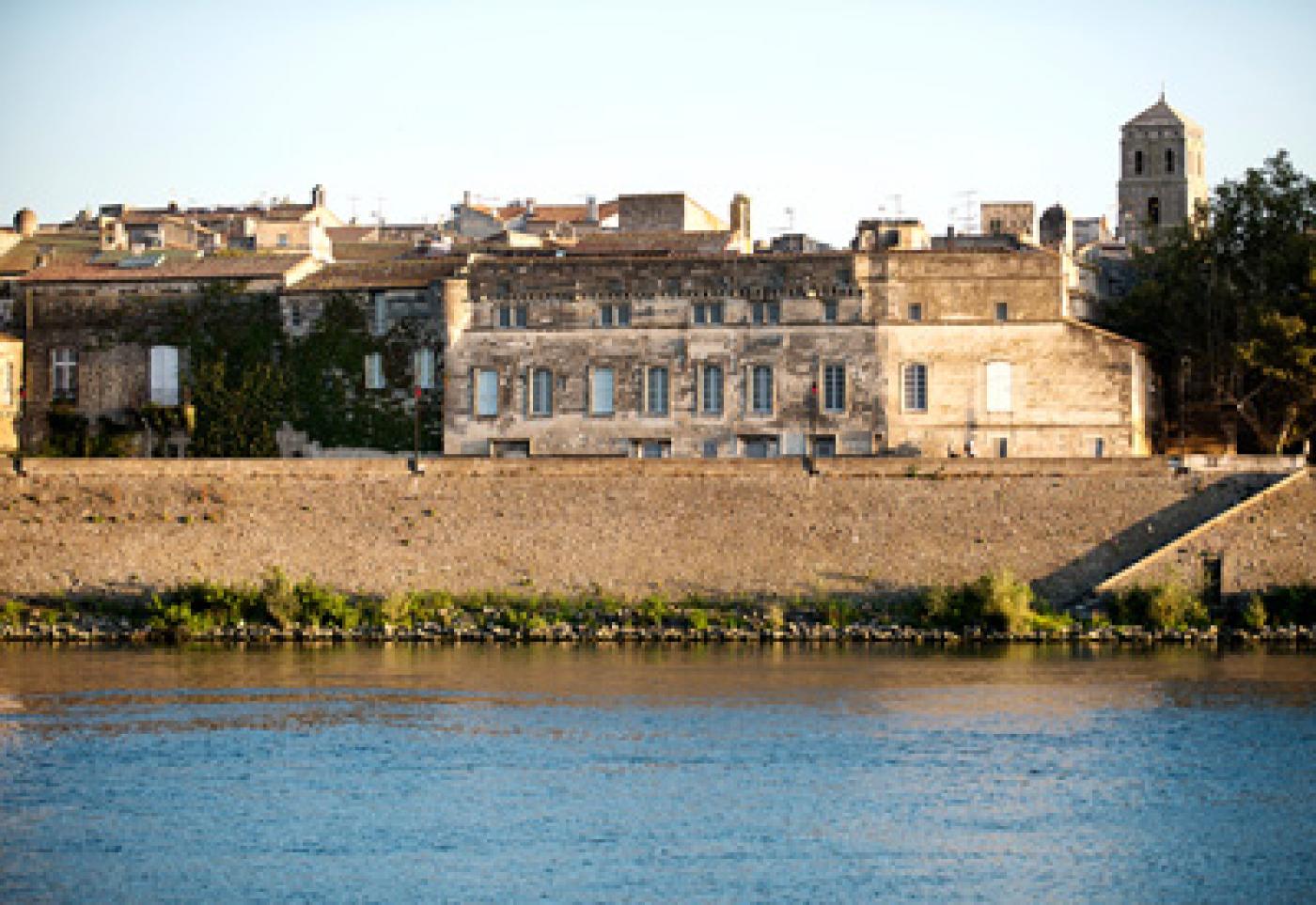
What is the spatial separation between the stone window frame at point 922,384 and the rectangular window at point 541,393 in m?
8.69

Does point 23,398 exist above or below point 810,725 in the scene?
above

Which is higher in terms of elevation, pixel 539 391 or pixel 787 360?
pixel 787 360

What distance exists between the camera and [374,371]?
65875 mm

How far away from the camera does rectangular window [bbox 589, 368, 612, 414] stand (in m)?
63.4

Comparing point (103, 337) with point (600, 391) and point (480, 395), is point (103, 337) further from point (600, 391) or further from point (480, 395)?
point (600, 391)

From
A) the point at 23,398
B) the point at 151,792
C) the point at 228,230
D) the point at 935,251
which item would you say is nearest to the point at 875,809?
the point at 151,792

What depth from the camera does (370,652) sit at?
50.2m

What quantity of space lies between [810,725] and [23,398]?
3256 centimetres

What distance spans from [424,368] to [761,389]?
8.89m

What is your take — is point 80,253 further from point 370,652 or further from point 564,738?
point 564,738

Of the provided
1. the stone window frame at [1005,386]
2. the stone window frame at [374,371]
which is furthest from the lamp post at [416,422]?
the stone window frame at [1005,386]

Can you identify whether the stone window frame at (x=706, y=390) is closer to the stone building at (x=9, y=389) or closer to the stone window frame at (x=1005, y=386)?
the stone window frame at (x=1005, y=386)

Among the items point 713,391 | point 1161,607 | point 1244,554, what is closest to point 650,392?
Answer: point 713,391

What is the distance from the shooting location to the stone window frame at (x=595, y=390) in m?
63.4
